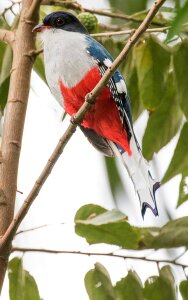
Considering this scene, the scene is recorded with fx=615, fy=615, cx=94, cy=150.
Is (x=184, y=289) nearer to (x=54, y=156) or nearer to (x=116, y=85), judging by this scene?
(x=54, y=156)

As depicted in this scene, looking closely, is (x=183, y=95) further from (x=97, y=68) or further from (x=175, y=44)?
(x=97, y=68)

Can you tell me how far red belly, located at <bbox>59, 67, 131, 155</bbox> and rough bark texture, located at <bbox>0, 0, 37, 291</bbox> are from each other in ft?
0.83

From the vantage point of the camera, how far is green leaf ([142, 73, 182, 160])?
2191 millimetres

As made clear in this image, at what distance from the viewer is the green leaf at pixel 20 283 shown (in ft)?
6.19

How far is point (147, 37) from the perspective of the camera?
7.46 feet

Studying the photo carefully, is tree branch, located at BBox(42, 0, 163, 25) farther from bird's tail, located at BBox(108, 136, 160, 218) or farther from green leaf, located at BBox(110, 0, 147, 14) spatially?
bird's tail, located at BBox(108, 136, 160, 218)

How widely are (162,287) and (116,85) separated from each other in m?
0.79

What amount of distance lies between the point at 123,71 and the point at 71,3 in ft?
1.12

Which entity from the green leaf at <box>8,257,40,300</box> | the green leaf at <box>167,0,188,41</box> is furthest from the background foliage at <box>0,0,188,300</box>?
the green leaf at <box>167,0,188,41</box>

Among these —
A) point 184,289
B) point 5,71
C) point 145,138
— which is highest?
point 5,71

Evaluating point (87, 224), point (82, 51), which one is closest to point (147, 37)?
point (82, 51)

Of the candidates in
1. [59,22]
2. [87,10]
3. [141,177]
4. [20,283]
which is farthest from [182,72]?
[20,283]

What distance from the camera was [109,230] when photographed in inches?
68.6

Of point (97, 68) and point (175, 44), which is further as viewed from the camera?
point (97, 68)
